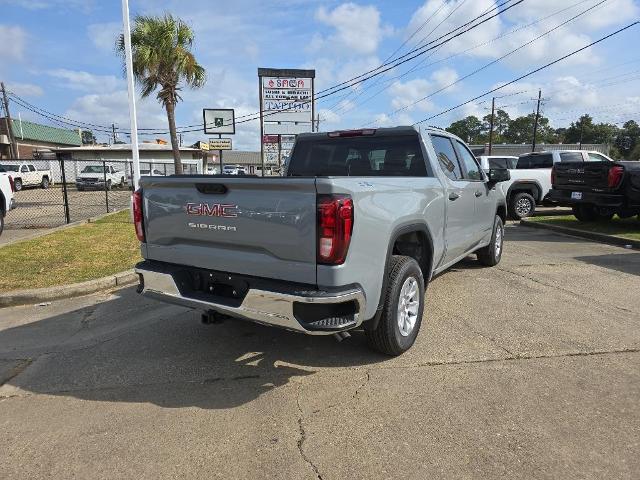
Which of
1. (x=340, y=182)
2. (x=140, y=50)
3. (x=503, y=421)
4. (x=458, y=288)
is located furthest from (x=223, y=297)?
(x=140, y=50)

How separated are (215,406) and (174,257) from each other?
4.02ft

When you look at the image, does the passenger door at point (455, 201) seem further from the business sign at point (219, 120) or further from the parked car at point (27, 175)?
the business sign at point (219, 120)

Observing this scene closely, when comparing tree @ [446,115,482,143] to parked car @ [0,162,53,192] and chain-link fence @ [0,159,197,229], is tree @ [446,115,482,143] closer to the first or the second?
chain-link fence @ [0,159,197,229]

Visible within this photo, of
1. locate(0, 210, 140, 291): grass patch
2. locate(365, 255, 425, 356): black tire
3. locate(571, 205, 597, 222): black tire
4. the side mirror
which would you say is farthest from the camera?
locate(571, 205, 597, 222): black tire

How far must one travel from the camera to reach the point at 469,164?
616 cm

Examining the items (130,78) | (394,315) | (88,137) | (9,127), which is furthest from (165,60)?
(88,137)

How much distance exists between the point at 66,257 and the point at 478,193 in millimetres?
6358

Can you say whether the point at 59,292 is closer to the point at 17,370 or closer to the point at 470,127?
the point at 17,370

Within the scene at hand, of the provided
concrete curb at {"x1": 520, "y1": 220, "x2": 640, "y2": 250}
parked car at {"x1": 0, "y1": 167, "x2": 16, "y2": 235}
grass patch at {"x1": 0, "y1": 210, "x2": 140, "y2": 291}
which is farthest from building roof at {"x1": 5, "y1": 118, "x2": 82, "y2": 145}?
concrete curb at {"x1": 520, "y1": 220, "x2": 640, "y2": 250}

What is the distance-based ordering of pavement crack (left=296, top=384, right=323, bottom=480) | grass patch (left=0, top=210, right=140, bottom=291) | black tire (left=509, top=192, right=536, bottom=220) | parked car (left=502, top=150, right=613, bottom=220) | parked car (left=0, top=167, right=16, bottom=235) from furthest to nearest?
black tire (left=509, top=192, right=536, bottom=220) → parked car (left=502, top=150, right=613, bottom=220) → parked car (left=0, top=167, right=16, bottom=235) → grass patch (left=0, top=210, right=140, bottom=291) → pavement crack (left=296, top=384, right=323, bottom=480)

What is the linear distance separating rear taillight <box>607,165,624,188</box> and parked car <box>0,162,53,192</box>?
97.0 ft

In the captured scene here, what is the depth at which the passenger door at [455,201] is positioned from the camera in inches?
199

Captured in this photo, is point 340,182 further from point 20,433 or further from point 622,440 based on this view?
point 20,433

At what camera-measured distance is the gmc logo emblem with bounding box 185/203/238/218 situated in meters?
3.44
